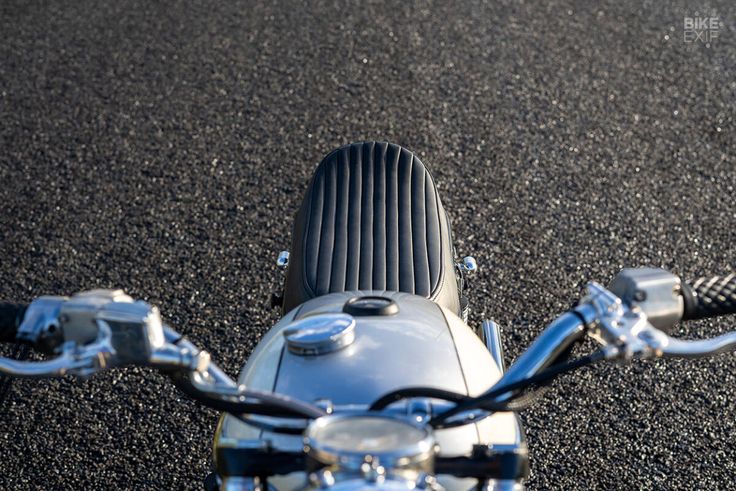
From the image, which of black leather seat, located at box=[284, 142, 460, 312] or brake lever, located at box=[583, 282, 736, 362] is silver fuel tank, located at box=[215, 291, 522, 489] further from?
black leather seat, located at box=[284, 142, 460, 312]

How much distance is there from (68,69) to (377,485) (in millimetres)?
3898

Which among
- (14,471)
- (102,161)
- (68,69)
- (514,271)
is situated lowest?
(14,471)

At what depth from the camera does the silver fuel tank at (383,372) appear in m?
0.97

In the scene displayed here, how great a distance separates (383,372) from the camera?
3.29ft

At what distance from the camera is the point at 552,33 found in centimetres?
450

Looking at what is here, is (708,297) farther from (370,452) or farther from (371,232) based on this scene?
(371,232)

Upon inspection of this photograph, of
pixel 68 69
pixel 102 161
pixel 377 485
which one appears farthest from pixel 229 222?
pixel 377 485

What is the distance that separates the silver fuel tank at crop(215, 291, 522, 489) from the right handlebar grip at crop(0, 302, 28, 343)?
0.25 meters

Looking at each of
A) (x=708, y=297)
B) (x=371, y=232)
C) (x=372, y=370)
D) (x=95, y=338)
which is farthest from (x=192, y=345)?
(x=371, y=232)

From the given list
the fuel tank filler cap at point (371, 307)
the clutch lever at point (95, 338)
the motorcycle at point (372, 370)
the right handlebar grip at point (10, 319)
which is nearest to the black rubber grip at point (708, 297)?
the motorcycle at point (372, 370)

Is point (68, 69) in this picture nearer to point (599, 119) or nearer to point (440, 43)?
point (440, 43)

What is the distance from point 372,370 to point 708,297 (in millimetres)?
408

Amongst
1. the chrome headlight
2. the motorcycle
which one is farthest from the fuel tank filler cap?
the chrome headlight

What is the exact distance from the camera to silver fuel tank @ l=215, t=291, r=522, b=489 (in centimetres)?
97
